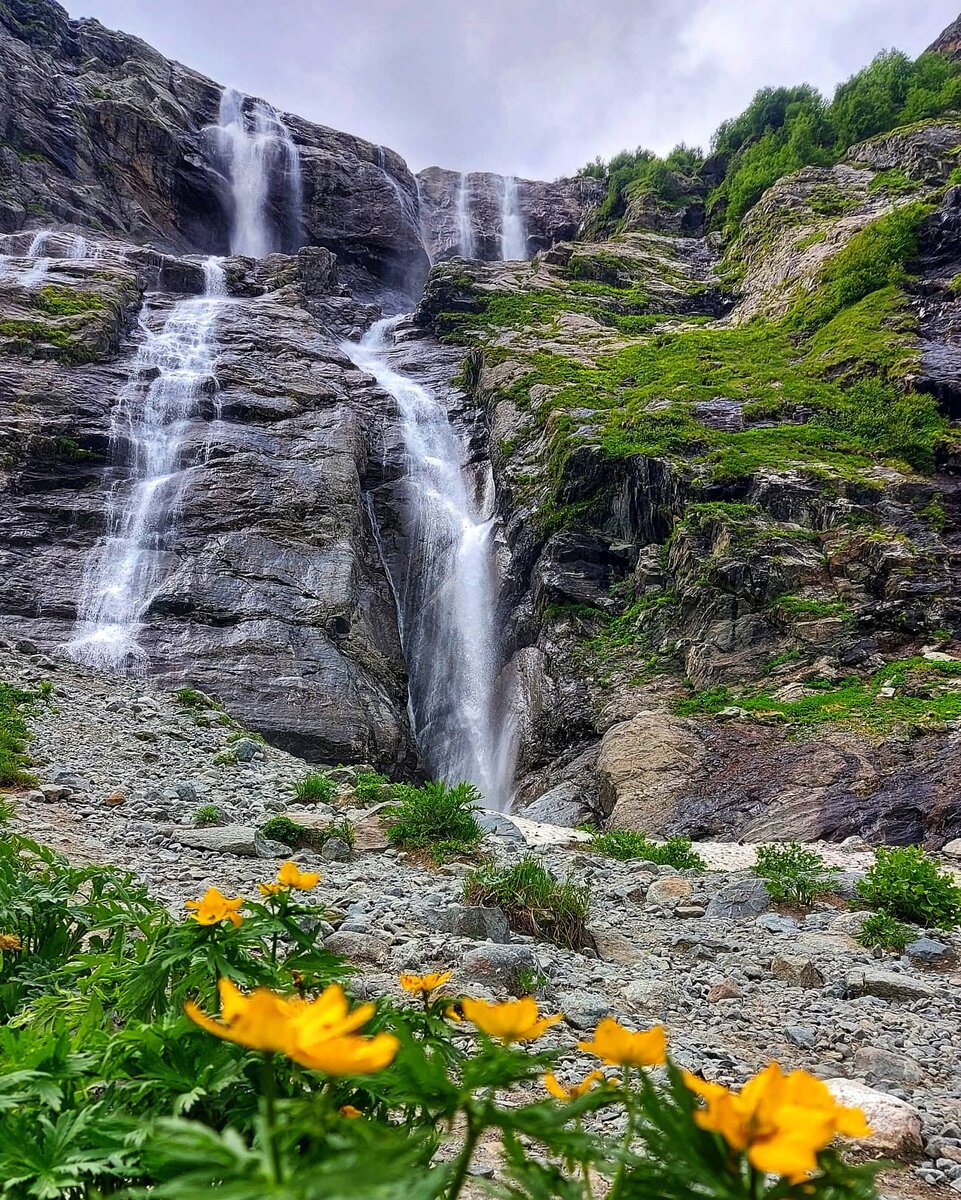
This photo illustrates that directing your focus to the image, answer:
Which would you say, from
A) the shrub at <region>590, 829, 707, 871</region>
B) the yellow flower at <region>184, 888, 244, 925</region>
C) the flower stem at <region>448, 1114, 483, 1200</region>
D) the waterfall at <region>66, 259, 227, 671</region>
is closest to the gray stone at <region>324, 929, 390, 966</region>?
the yellow flower at <region>184, 888, 244, 925</region>

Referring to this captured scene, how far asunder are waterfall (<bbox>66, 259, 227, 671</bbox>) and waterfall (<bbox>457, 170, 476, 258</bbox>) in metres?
26.2

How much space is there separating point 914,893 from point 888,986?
59.9 inches

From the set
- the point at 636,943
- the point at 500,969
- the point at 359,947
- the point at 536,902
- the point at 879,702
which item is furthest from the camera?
the point at 879,702

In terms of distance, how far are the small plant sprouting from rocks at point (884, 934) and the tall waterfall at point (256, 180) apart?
1658 inches

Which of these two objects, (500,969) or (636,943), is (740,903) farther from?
(500,969)

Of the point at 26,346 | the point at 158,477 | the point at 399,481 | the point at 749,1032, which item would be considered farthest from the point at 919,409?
the point at 26,346

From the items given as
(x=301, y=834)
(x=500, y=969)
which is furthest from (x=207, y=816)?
(x=500, y=969)

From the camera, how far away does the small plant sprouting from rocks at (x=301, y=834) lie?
570 centimetres

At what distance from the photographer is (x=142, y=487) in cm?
1738

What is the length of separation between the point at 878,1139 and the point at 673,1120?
2.26 meters

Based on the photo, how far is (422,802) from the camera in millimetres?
6438

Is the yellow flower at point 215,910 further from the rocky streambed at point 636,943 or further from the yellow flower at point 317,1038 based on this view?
the yellow flower at point 317,1038

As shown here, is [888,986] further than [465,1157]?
Yes

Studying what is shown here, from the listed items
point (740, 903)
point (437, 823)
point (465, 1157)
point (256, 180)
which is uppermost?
point (256, 180)
